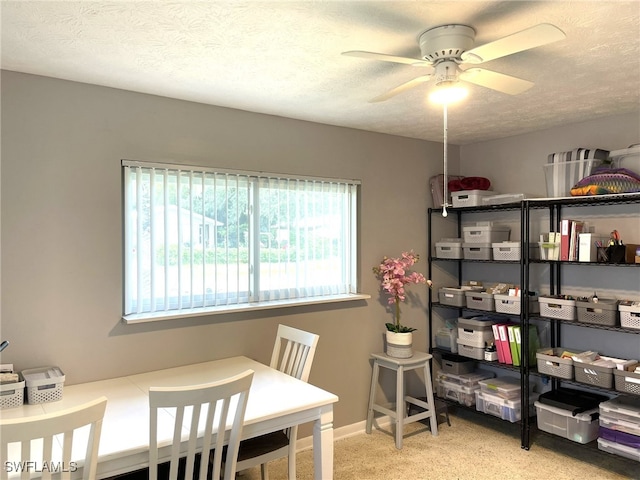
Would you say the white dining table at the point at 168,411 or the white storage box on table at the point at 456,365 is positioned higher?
the white dining table at the point at 168,411

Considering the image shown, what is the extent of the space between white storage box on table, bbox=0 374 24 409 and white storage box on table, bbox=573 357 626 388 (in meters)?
3.23

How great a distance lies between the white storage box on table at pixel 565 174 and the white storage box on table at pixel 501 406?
62.2 inches

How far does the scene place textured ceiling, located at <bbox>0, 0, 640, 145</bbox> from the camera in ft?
5.83

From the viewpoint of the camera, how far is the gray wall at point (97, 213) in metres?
2.44

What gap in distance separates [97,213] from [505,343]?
2.98 metres

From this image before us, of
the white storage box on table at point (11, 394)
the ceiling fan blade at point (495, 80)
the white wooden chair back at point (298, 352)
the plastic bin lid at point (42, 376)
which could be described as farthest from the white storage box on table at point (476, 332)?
the white storage box on table at point (11, 394)

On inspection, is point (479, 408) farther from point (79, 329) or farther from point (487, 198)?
point (79, 329)

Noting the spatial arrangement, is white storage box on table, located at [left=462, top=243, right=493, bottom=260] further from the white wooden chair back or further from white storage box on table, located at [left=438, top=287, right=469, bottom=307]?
the white wooden chair back

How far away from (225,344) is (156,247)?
2.54ft

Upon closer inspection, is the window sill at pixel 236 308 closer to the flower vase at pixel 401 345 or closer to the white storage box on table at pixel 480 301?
the flower vase at pixel 401 345

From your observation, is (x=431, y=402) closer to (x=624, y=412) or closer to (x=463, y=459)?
(x=463, y=459)

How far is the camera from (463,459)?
326 centimetres

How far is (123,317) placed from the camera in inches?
107

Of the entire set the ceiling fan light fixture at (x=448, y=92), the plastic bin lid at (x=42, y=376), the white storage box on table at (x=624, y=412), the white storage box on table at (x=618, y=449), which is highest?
the ceiling fan light fixture at (x=448, y=92)
